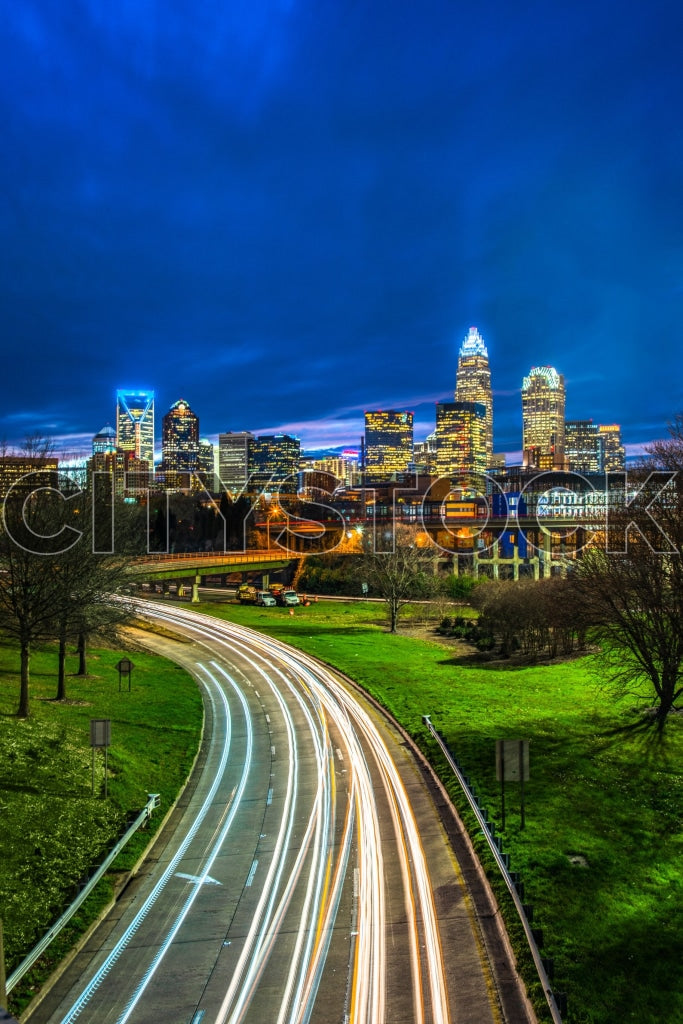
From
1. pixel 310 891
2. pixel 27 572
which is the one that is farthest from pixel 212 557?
pixel 310 891

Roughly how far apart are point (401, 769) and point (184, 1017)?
12.3 meters

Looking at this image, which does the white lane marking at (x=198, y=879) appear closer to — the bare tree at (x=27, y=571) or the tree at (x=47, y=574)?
the tree at (x=47, y=574)

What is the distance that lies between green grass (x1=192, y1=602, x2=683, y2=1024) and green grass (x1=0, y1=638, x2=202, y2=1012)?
818cm

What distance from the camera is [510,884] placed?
13.6 m

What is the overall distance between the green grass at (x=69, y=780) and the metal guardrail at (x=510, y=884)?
7756 mm

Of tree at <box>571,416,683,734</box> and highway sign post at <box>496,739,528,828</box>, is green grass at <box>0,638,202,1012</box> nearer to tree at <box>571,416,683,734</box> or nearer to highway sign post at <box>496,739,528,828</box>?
Result: highway sign post at <box>496,739,528,828</box>

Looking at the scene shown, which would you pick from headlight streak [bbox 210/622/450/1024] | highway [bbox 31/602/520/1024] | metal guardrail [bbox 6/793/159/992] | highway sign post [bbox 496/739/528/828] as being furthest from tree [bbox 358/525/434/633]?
highway sign post [bbox 496/739/528/828]

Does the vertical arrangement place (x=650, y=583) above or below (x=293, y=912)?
above

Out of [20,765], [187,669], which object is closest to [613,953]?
[20,765]

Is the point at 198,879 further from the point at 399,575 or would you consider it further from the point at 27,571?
the point at 399,575

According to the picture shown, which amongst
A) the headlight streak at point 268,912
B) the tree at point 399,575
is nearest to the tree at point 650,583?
the headlight streak at point 268,912

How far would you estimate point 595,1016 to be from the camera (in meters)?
10.1

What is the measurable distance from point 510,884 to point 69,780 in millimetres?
11614

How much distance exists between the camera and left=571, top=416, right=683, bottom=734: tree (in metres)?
27.2
